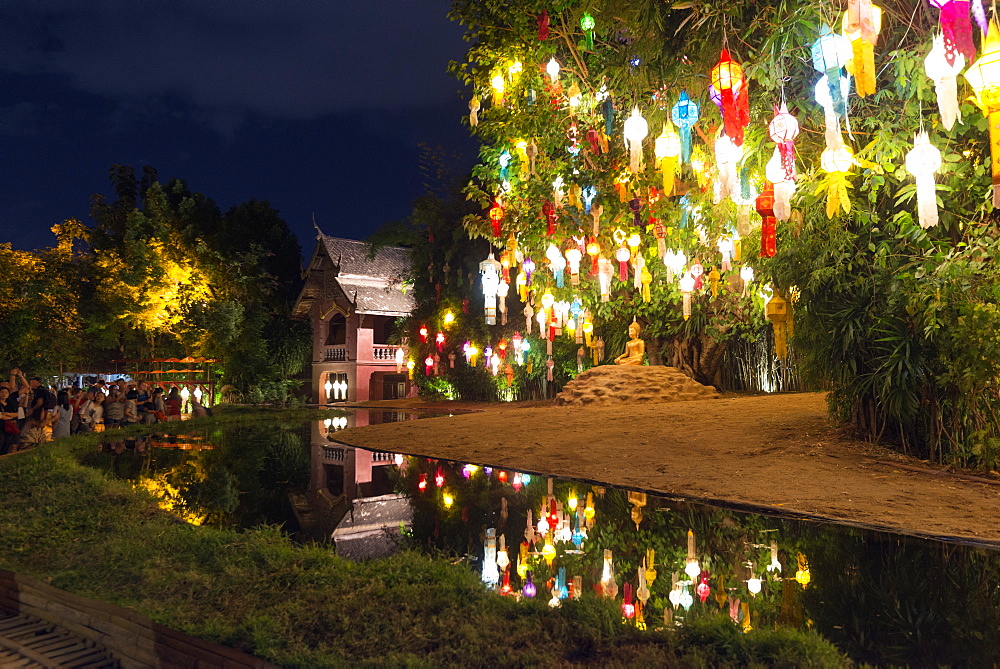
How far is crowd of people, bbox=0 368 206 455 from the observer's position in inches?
466

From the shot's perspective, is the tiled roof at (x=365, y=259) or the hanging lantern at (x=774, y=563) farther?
the tiled roof at (x=365, y=259)

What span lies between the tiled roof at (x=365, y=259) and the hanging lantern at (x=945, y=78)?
24821mm

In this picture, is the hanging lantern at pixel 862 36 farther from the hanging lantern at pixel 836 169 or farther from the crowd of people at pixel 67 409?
the crowd of people at pixel 67 409

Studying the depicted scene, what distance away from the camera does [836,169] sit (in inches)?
199

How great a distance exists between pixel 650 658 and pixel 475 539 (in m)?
2.69

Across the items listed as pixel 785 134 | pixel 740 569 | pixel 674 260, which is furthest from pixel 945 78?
pixel 674 260

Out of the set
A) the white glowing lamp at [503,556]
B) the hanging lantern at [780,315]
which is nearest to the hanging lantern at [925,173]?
the white glowing lamp at [503,556]

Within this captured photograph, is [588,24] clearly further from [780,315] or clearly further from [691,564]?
[691,564]

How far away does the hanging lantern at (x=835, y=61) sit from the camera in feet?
15.6

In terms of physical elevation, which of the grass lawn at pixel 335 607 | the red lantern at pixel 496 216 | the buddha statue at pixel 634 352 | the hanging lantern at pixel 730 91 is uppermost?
the red lantern at pixel 496 216

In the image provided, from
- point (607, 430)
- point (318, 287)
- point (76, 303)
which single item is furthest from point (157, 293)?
point (607, 430)

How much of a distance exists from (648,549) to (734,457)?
369 centimetres

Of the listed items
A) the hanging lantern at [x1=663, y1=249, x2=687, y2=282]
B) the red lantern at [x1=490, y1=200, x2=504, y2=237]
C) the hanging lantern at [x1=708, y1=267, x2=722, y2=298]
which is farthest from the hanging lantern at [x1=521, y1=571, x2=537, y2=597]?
the hanging lantern at [x1=708, y1=267, x2=722, y2=298]

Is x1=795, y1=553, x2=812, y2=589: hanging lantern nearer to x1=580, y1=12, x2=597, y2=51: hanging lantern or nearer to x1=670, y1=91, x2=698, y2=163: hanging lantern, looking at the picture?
x1=670, y1=91, x2=698, y2=163: hanging lantern
